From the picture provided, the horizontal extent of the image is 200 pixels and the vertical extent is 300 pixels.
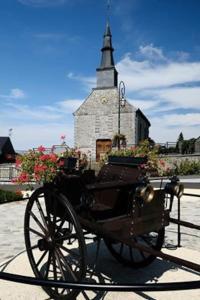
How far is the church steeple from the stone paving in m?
26.8

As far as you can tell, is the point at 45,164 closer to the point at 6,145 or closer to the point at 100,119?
the point at 100,119

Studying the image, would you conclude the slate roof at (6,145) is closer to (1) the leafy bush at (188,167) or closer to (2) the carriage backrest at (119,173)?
(1) the leafy bush at (188,167)

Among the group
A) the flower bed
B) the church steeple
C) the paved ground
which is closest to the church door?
the church steeple

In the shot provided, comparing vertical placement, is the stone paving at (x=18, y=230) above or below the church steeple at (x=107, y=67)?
below

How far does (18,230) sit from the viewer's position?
7.51 meters

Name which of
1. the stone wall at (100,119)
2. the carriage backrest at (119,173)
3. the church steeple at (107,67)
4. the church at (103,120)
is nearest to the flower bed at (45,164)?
the carriage backrest at (119,173)

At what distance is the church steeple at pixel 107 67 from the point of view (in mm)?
36438

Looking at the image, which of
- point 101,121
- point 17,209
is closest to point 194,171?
point 101,121

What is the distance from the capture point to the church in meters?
33.4

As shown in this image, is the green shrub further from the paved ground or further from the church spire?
the church spire

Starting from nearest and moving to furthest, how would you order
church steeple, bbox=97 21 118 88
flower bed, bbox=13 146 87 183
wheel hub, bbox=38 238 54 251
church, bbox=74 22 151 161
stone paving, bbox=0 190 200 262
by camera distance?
wheel hub, bbox=38 238 54 251
flower bed, bbox=13 146 87 183
stone paving, bbox=0 190 200 262
church, bbox=74 22 151 161
church steeple, bbox=97 21 118 88

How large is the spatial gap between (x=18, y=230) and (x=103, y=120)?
2744 centimetres

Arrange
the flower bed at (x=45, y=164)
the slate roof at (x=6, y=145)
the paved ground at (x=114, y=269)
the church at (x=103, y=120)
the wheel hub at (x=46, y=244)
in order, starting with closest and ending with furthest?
1. the wheel hub at (x=46, y=244)
2. the paved ground at (x=114, y=269)
3. the flower bed at (x=45, y=164)
4. the church at (x=103, y=120)
5. the slate roof at (x=6, y=145)

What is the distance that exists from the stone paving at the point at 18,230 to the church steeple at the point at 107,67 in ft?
87.8
